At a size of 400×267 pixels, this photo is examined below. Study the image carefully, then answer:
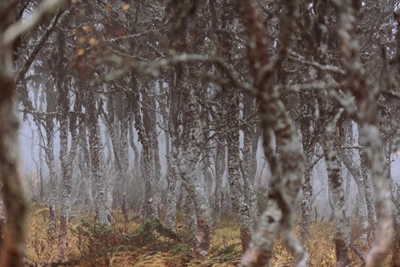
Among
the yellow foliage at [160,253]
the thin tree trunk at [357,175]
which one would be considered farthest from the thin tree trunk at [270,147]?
the thin tree trunk at [357,175]

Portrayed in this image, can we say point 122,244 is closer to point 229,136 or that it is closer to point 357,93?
point 229,136

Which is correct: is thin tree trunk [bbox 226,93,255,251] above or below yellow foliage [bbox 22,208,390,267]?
above

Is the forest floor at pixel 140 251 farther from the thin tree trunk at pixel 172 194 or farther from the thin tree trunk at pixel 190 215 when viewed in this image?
the thin tree trunk at pixel 172 194

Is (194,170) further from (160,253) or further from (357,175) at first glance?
(357,175)

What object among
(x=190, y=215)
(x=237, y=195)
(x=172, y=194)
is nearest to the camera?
(x=237, y=195)

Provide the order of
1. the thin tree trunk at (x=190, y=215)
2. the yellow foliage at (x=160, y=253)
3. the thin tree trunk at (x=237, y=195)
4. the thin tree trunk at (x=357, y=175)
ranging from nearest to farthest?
the yellow foliage at (x=160, y=253) < the thin tree trunk at (x=237, y=195) < the thin tree trunk at (x=190, y=215) < the thin tree trunk at (x=357, y=175)

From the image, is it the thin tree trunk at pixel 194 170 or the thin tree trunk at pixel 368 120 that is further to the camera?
the thin tree trunk at pixel 194 170

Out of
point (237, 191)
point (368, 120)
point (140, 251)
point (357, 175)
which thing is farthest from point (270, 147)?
point (357, 175)

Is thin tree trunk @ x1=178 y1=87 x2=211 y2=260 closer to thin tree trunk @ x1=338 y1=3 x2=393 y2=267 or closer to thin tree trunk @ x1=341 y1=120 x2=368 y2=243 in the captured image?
thin tree trunk @ x1=338 y1=3 x2=393 y2=267

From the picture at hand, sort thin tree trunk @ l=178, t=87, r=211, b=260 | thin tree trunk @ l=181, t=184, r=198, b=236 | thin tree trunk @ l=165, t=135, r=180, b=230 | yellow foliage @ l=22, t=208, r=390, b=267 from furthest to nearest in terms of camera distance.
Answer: thin tree trunk @ l=165, t=135, r=180, b=230
thin tree trunk @ l=181, t=184, r=198, b=236
yellow foliage @ l=22, t=208, r=390, b=267
thin tree trunk @ l=178, t=87, r=211, b=260

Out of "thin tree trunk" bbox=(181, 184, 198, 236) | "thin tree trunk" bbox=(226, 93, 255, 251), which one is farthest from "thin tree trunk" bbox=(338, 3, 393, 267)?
"thin tree trunk" bbox=(181, 184, 198, 236)

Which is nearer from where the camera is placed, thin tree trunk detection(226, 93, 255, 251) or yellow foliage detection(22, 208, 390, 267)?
yellow foliage detection(22, 208, 390, 267)

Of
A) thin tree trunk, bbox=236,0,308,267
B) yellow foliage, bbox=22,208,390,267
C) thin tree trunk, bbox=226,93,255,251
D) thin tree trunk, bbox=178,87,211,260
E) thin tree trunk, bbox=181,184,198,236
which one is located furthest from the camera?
thin tree trunk, bbox=181,184,198,236

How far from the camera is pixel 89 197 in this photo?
15.0 meters
